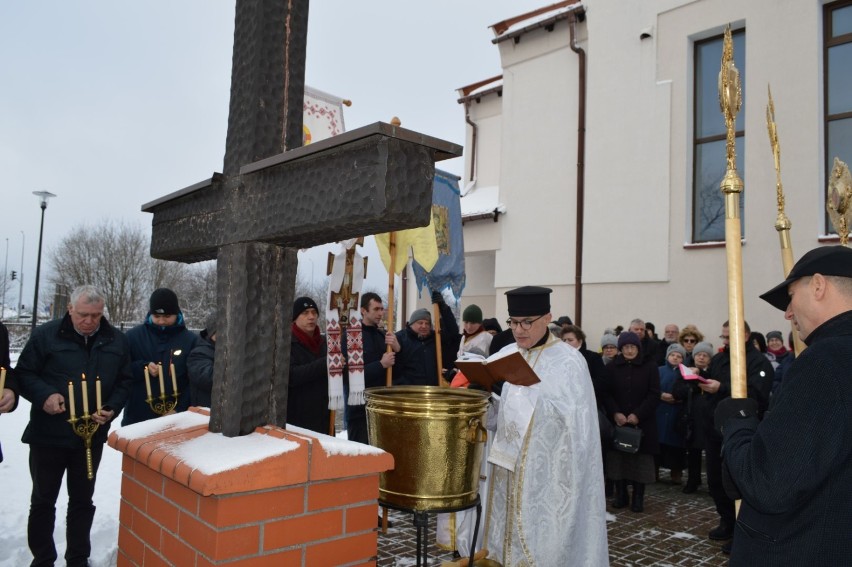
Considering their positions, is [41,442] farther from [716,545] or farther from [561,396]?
[716,545]

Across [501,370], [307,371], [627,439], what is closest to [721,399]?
[627,439]

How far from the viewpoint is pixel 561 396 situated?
3.91 metres

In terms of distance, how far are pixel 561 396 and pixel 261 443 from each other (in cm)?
236

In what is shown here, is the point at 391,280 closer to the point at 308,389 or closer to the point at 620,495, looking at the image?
the point at 308,389

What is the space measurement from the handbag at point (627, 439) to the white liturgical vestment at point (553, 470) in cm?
240

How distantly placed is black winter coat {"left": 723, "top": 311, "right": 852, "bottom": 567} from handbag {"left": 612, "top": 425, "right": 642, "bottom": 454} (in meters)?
4.40

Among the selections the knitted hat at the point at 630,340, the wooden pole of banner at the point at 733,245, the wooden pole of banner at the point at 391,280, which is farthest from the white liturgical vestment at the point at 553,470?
the knitted hat at the point at 630,340

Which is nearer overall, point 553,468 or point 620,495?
point 553,468

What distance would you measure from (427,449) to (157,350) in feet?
10.7

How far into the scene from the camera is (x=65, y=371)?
4242 millimetres

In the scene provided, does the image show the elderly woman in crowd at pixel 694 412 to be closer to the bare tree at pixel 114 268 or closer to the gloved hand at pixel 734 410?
the gloved hand at pixel 734 410

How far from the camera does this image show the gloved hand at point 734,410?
6.86 feet

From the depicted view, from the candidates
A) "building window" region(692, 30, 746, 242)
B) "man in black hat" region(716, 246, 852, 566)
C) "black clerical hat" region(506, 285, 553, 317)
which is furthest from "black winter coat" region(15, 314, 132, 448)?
"building window" region(692, 30, 746, 242)

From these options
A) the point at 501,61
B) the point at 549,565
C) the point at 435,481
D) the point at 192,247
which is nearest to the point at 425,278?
the point at 549,565
